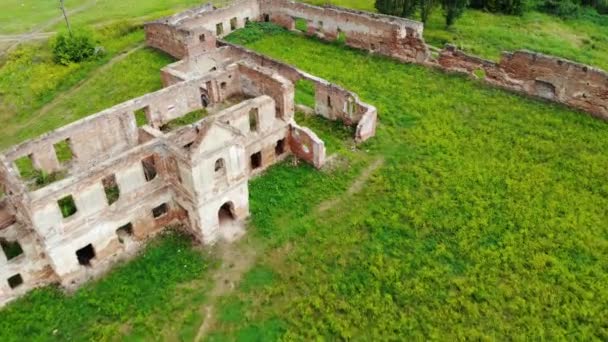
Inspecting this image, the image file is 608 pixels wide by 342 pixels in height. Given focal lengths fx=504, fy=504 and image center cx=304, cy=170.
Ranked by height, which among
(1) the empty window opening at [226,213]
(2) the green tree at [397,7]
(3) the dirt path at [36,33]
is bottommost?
(1) the empty window opening at [226,213]

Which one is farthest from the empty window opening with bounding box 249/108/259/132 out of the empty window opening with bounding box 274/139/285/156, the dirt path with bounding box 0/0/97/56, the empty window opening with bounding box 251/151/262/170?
the dirt path with bounding box 0/0/97/56

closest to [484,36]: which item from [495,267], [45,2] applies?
[495,267]

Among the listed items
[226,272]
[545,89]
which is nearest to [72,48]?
[226,272]

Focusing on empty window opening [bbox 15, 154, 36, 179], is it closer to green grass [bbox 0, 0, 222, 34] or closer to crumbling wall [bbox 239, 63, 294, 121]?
crumbling wall [bbox 239, 63, 294, 121]

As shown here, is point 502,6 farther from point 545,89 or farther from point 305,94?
point 305,94

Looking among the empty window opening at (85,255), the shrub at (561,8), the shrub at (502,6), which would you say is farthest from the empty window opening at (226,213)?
the shrub at (561,8)

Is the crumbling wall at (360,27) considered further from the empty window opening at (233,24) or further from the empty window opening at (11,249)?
the empty window opening at (11,249)

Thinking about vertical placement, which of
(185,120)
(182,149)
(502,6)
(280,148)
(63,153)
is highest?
(182,149)
